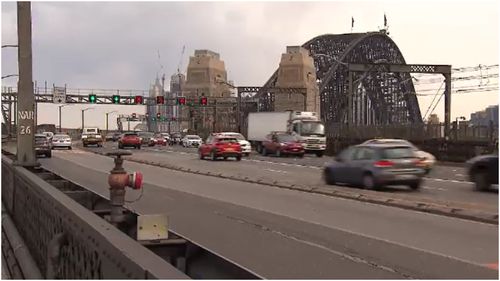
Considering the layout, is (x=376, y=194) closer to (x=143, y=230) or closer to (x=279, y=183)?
(x=279, y=183)

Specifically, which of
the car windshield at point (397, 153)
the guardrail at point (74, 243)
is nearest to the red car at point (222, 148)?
the car windshield at point (397, 153)

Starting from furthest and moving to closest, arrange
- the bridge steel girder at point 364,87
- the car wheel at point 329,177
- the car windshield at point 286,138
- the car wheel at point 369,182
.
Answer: the bridge steel girder at point 364,87 < the car windshield at point 286,138 < the car wheel at point 329,177 < the car wheel at point 369,182

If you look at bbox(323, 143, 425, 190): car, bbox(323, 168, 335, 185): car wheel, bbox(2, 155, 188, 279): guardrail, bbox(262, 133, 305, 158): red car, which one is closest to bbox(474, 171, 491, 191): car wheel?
bbox(323, 143, 425, 190): car

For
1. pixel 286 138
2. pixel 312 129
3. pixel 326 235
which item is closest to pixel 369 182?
pixel 326 235

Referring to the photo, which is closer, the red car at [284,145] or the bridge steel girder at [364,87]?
the red car at [284,145]

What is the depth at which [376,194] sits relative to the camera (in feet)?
57.1

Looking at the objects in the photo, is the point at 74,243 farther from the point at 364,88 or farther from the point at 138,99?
the point at 364,88

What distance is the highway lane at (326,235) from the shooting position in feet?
26.7

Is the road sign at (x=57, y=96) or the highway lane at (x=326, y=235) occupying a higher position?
the road sign at (x=57, y=96)

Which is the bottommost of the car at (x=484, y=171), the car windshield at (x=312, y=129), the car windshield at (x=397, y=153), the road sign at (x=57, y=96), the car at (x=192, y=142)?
the car at (x=192, y=142)

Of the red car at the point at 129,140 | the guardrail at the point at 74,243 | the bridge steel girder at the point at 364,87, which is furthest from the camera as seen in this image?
the bridge steel girder at the point at 364,87

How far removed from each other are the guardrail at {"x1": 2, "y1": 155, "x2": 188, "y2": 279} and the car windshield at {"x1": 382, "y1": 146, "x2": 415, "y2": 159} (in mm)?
11372

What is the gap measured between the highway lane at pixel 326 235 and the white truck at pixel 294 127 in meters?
30.2

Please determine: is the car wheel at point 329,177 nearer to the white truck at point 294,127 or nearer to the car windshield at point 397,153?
the car windshield at point 397,153
